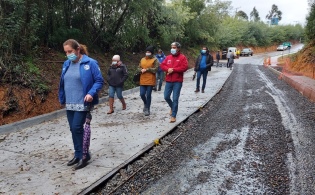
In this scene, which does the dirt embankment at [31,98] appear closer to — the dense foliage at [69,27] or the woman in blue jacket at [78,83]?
the dense foliage at [69,27]

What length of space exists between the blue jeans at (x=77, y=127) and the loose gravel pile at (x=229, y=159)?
2.51 feet

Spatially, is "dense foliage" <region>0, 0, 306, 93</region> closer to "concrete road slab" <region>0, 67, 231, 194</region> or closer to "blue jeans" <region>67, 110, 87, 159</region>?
"concrete road slab" <region>0, 67, 231, 194</region>

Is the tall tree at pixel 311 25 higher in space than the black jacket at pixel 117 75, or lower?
higher

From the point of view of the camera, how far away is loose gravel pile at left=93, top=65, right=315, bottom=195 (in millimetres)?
4066

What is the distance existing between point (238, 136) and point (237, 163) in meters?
1.61

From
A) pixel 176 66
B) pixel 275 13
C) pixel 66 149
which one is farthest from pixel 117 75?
pixel 275 13

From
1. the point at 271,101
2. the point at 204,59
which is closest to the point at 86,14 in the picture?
the point at 204,59

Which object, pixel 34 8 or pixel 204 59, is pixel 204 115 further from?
pixel 34 8

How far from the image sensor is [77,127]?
4.51 metres

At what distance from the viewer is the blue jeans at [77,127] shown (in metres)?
4.48

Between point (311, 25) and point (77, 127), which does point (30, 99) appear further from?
point (311, 25)

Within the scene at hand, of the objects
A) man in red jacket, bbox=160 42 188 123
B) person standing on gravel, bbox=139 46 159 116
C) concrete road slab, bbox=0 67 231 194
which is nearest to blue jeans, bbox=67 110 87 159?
concrete road slab, bbox=0 67 231 194

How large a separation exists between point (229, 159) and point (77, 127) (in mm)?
2560

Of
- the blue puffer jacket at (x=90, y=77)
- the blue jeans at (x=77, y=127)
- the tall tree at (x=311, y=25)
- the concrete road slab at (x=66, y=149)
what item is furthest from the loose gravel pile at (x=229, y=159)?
the tall tree at (x=311, y=25)
